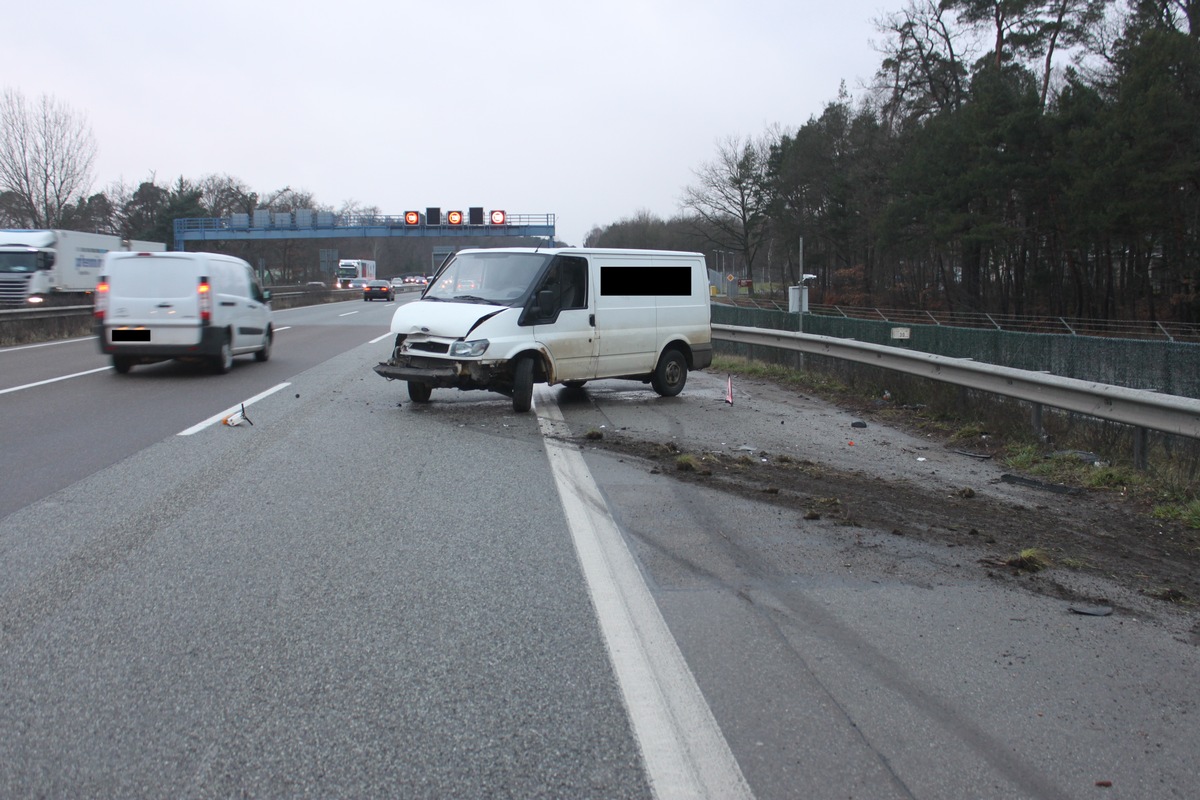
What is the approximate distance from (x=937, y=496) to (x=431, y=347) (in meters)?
6.43

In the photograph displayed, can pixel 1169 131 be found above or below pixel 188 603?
above

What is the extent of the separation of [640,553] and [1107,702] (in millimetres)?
2775

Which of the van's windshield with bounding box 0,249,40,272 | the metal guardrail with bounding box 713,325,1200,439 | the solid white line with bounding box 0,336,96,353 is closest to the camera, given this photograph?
the metal guardrail with bounding box 713,325,1200,439

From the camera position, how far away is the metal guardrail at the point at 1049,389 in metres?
8.00

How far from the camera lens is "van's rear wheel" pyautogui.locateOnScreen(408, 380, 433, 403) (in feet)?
42.8

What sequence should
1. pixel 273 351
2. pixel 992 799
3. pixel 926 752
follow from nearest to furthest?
pixel 992 799 → pixel 926 752 → pixel 273 351

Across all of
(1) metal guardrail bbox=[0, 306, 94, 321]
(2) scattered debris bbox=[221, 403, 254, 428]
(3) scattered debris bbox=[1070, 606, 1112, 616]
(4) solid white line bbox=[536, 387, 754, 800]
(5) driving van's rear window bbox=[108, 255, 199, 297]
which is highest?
(5) driving van's rear window bbox=[108, 255, 199, 297]

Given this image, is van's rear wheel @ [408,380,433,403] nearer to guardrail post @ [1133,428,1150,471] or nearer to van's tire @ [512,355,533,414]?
van's tire @ [512,355,533,414]

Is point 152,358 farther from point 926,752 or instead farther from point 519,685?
point 926,752

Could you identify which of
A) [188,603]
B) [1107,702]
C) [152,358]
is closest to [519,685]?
[188,603]

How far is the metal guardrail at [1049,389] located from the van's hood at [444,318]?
523cm

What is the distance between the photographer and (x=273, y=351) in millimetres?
21391

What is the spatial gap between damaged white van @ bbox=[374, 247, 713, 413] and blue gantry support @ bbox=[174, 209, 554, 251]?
179 ft

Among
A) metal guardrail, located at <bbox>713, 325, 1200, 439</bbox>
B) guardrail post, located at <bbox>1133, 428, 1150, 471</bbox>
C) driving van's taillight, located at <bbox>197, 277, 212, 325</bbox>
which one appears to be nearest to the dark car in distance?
driving van's taillight, located at <bbox>197, 277, 212, 325</bbox>
